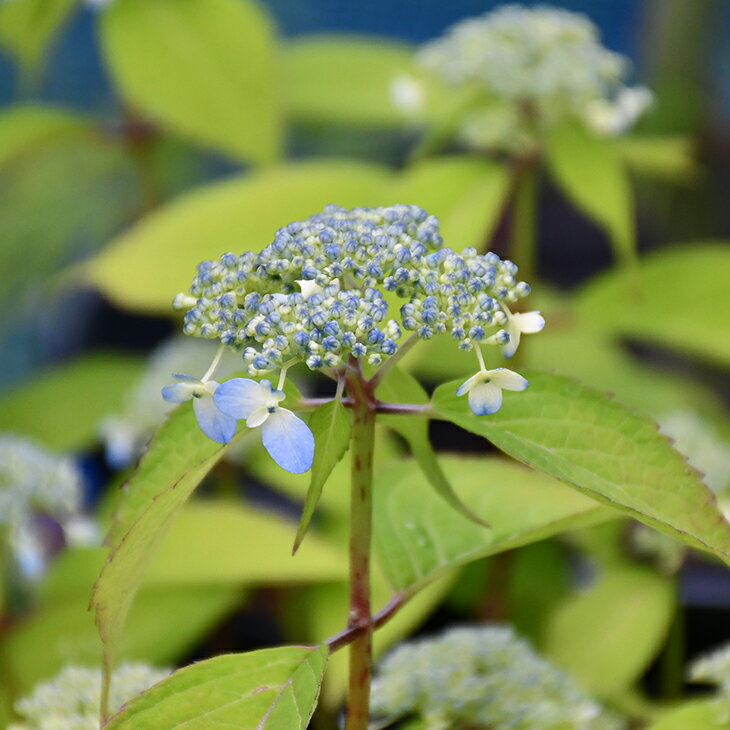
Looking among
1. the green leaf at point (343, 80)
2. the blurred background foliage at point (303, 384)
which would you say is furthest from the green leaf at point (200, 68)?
the green leaf at point (343, 80)

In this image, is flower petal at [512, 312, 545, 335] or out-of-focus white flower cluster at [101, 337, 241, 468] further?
out-of-focus white flower cluster at [101, 337, 241, 468]

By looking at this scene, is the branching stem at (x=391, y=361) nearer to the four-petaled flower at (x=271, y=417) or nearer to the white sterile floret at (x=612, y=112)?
the four-petaled flower at (x=271, y=417)

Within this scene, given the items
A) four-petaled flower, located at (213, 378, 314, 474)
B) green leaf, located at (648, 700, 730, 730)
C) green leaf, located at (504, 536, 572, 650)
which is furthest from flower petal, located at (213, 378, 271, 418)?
green leaf, located at (504, 536, 572, 650)

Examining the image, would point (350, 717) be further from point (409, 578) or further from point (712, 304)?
point (712, 304)

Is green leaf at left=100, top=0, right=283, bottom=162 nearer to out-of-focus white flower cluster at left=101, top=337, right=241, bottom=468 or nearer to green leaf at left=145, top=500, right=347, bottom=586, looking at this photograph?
out-of-focus white flower cluster at left=101, top=337, right=241, bottom=468

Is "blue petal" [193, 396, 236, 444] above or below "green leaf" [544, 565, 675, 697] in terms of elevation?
above

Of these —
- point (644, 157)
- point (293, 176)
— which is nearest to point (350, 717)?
point (293, 176)
